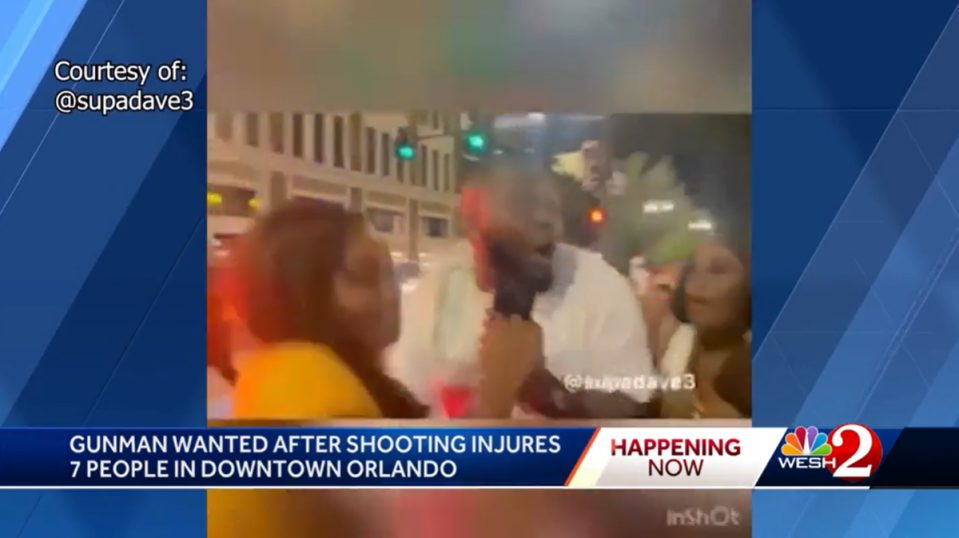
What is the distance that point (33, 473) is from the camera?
5.23ft

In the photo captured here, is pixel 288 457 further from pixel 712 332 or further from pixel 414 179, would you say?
pixel 712 332

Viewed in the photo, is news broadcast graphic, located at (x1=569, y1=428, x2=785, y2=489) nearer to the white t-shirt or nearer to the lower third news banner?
the lower third news banner

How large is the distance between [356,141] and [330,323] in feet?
1.40

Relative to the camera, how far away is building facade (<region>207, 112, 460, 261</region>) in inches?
61.0

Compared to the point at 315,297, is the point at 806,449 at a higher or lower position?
lower

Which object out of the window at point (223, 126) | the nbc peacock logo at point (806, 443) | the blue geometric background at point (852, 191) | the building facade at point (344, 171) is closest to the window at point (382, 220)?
the building facade at point (344, 171)

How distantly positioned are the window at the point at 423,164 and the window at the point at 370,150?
11cm

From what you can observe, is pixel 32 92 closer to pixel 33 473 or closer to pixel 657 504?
pixel 33 473

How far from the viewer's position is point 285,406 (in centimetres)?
159

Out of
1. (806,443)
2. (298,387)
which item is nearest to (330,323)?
(298,387)

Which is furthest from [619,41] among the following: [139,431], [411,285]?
[139,431]

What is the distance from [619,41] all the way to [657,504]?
1.10 m

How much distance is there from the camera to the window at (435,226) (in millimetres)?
1550

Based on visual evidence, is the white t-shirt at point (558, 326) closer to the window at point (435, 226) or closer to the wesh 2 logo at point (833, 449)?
the window at point (435, 226)
